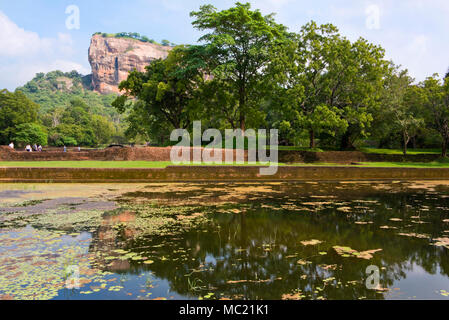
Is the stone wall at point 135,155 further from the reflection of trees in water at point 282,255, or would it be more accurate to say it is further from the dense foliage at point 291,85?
the reflection of trees in water at point 282,255

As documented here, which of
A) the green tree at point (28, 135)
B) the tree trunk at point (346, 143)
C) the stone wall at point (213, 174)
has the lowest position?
the stone wall at point (213, 174)

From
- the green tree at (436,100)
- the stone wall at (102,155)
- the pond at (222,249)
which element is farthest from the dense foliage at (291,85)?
the pond at (222,249)

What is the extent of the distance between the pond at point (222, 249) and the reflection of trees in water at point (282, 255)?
2cm

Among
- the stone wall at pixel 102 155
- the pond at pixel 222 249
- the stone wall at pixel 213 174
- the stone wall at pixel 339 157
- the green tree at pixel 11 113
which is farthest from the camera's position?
the green tree at pixel 11 113

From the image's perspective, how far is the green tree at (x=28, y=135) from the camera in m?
54.3

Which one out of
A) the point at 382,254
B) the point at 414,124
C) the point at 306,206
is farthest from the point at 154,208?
the point at 414,124

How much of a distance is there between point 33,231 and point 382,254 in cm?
634

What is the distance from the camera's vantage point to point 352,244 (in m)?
5.56

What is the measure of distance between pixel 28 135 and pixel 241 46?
43.6m

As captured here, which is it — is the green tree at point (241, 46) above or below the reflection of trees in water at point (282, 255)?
above

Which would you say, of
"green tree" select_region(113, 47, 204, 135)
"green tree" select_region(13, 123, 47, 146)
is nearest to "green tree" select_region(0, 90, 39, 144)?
"green tree" select_region(13, 123, 47, 146)

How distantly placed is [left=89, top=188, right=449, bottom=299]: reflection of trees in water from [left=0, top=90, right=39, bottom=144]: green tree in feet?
200

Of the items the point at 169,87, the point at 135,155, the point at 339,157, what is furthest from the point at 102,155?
the point at 339,157
